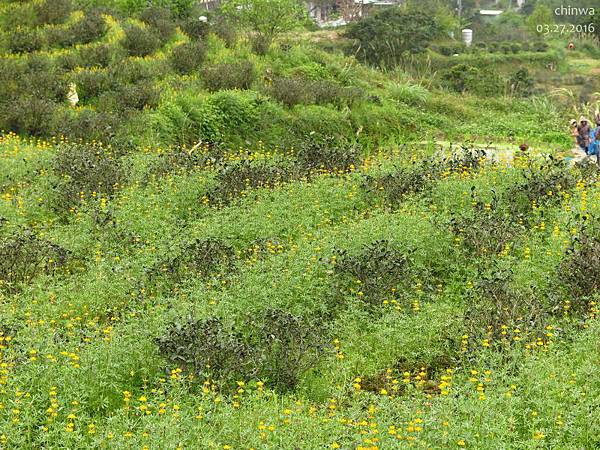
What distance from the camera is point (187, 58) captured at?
16406 millimetres

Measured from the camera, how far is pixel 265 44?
18391 millimetres

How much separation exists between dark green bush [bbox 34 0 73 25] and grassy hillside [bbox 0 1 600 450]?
4.27 meters

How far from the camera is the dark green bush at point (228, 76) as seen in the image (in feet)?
51.7

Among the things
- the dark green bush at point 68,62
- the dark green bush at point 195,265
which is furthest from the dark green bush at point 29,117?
the dark green bush at point 195,265

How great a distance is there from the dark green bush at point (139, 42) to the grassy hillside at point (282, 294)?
3.15 meters

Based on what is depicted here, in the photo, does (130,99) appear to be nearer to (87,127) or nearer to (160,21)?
(87,127)

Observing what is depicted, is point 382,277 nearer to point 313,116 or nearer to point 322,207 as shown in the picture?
point 322,207

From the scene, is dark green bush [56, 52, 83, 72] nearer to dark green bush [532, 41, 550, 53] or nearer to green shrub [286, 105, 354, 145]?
green shrub [286, 105, 354, 145]

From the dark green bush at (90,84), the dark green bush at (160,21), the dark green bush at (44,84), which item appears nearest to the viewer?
the dark green bush at (44,84)

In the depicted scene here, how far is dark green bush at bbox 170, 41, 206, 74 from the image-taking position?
16375 mm

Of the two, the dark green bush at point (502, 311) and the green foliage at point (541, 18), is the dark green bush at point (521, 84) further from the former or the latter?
the dark green bush at point (502, 311)

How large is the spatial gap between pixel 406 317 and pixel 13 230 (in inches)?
170

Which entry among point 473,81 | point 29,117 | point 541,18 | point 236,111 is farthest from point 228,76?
point 541,18

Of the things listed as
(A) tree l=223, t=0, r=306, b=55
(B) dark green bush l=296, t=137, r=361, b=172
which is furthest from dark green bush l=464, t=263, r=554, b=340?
(A) tree l=223, t=0, r=306, b=55
